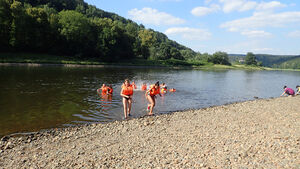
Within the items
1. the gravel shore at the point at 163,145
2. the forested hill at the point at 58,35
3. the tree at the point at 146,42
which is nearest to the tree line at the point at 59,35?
the forested hill at the point at 58,35

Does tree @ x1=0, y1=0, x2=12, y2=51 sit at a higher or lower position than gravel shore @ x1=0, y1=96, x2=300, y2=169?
higher

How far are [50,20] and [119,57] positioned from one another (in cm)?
3194

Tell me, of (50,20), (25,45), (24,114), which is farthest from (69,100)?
(50,20)

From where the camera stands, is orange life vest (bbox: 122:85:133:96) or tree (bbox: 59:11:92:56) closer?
orange life vest (bbox: 122:85:133:96)

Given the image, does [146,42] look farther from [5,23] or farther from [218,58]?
[5,23]

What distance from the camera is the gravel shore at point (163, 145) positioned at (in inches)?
268

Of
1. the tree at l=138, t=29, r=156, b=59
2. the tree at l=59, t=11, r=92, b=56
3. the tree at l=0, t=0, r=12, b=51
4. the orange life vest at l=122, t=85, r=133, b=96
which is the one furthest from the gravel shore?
the tree at l=138, t=29, r=156, b=59

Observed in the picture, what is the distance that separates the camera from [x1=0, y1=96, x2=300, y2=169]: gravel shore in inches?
268

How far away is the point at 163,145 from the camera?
8.48 meters

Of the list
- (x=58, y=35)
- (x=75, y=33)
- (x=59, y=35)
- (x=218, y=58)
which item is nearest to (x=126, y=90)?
(x=75, y=33)

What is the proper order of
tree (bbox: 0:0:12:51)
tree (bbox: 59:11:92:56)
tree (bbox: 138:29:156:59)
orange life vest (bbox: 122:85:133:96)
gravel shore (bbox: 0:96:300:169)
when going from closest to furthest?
gravel shore (bbox: 0:96:300:169) < orange life vest (bbox: 122:85:133:96) < tree (bbox: 0:0:12:51) < tree (bbox: 59:11:92:56) < tree (bbox: 138:29:156:59)

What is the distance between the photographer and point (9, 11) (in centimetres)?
7106

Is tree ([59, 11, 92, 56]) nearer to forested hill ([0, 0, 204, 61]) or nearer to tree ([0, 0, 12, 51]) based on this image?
forested hill ([0, 0, 204, 61])

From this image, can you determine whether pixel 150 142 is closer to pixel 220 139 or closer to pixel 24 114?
pixel 220 139
